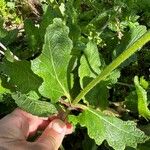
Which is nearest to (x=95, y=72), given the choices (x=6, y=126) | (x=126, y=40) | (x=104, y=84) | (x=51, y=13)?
(x=104, y=84)

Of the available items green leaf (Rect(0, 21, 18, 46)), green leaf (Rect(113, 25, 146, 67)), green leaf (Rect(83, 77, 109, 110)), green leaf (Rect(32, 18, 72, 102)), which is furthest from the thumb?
green leaf (Rect(0, 21, 18, 46))

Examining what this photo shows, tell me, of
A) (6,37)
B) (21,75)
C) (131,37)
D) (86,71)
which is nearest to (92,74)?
(86,71)

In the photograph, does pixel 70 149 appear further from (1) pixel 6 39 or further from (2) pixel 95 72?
(1) pixel 6 39

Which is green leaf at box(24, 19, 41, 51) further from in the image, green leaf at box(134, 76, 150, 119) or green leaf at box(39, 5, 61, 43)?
green leaf at box(134, 76, 150, 119)

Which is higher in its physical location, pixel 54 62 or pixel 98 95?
pixel 54 62

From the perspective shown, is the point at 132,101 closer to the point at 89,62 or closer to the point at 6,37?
the point at 89,62

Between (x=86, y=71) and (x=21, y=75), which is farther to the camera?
(x=86, y=71)

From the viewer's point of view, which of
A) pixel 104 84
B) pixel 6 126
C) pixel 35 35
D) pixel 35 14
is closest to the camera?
pixel 6 126
